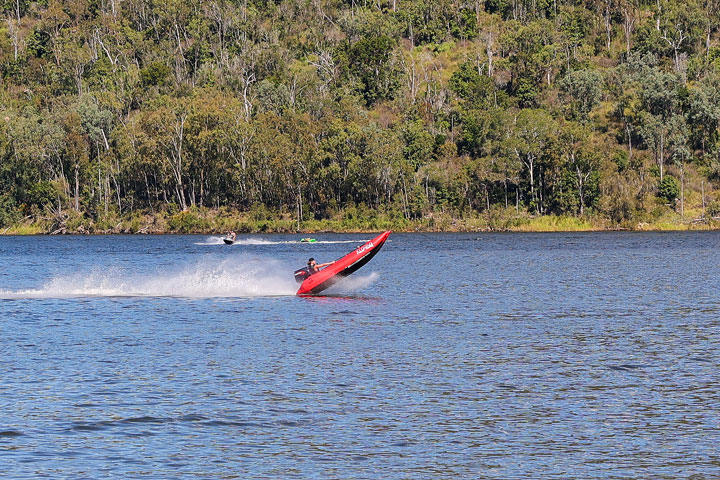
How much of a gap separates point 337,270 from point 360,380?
20.1 meters

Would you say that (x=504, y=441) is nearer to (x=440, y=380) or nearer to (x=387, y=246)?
(x=440, y=380)

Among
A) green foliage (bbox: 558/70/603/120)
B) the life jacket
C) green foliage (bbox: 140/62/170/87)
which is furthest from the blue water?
green foliage (bbox: 140/62/170/87)

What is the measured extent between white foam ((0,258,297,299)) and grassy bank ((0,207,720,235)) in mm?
66158

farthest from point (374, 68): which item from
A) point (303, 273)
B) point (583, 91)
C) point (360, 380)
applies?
point (360, 380)

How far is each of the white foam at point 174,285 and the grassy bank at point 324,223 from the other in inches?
2605

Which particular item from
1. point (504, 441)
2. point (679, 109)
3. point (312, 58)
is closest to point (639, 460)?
point (504, 441)

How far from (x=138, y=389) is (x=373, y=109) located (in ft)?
442

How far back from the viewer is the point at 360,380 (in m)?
25.2

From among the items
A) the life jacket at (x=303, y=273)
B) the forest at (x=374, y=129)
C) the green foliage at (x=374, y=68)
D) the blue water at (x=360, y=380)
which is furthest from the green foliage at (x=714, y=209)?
the life jacket at (x=303, y=273)

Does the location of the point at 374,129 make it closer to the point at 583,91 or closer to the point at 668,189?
the point at 583,91

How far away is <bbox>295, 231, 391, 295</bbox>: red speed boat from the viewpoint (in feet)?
146

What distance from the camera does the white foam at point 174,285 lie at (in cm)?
4891

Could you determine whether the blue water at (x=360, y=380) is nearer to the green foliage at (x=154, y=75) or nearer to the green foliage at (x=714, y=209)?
the green foliage at (x=714, y=209)

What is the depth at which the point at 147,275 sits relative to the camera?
6116 cm
